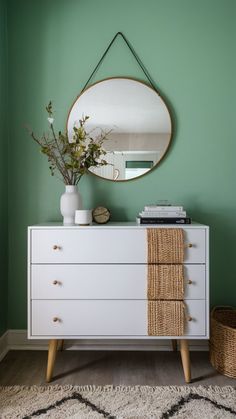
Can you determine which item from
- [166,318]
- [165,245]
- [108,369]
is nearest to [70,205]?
[165,245]

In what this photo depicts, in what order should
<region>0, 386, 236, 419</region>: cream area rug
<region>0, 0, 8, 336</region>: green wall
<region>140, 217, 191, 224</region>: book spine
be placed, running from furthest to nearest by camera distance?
<region>0, 0, 8, 336</region>: green wall → <region>140, 217, 191, 224</region>: book spine → <region>0, 386, 236, 419</region>: cream area rug

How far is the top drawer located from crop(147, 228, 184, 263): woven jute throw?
0.11 ft

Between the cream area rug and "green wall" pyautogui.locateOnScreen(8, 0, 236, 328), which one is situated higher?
"green wall" pyautogui.locateOnScreen(8, 0, 236, 328)

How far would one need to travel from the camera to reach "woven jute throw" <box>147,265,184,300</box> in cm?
179

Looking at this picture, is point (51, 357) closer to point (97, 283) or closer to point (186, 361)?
point (97, 283)

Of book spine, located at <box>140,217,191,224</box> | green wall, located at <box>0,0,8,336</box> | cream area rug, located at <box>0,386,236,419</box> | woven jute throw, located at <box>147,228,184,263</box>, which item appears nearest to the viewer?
cream area rug, located at <box>0,386,236,419</box>

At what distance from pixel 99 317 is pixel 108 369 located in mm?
415

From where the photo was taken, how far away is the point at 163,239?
5.88 ft

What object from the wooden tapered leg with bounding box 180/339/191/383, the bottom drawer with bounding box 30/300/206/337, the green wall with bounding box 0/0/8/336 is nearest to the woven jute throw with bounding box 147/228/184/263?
the bottom drawer with bounding box 30/300/206/337

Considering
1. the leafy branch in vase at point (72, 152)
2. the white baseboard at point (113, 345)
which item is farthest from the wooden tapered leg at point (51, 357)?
the leafy branch in vase at point (72, 152)

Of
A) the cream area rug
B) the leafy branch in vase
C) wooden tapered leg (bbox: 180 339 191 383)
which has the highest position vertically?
the leafy branch in vase

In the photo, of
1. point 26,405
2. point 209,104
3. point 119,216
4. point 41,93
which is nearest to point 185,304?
point 119,216

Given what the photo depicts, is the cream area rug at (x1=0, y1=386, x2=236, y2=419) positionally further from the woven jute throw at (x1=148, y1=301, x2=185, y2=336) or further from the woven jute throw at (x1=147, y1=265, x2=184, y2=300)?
the woven jute throw at (x1=147, y1=265, x2=184, y2=300)

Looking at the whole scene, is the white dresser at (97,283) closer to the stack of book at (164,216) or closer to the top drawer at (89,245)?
the top drawer at (89,245)
